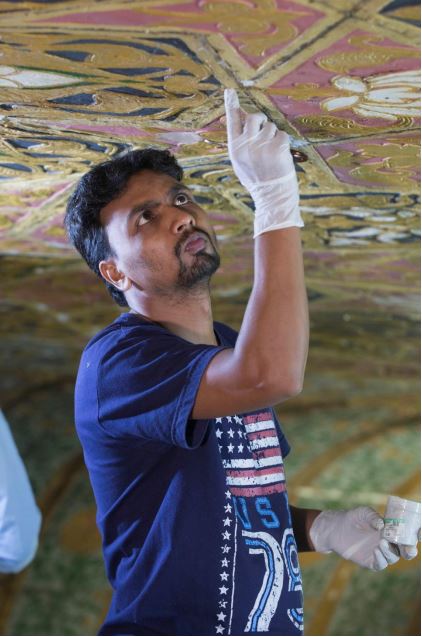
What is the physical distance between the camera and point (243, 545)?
2.36m

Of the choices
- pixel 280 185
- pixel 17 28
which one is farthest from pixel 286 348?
pixel 17 28

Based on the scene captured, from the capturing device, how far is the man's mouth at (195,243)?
2434 mm

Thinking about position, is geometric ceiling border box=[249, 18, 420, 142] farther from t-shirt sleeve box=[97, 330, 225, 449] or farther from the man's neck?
t-shirt sleeve box=[97, 330, 225, 449]

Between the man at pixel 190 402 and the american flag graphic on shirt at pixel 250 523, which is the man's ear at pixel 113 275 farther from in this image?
the american flag graphic on shirt at pixel 250 523

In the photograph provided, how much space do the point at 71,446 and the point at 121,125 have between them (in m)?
5.52

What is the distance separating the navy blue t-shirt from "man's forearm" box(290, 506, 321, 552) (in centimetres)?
49

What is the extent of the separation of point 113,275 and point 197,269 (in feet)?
1.02

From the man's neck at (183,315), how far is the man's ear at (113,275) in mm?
103

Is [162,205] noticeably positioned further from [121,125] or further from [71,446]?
[71,446]

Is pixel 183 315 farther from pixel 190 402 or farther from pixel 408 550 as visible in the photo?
pixel 408 550

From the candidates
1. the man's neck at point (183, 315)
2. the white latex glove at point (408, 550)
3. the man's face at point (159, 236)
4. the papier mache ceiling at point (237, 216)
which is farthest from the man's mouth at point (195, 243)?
the white latex glove at point (408, 550)

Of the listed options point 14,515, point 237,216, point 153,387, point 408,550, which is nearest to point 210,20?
point 153,387

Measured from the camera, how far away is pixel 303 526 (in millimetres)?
2963

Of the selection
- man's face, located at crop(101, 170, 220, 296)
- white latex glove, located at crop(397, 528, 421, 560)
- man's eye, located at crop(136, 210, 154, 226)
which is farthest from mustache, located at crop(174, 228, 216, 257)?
white latex glove, located at crop(397, 528, 421, 560)
